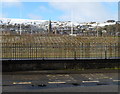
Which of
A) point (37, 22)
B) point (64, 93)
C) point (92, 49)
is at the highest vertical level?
point (37, 22)

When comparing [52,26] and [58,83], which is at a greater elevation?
[52,26]

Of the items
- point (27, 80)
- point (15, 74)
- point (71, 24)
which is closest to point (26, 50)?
point (15, 74)

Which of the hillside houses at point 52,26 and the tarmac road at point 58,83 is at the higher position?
the hillside houses at point 52,26

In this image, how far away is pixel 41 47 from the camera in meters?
13.3

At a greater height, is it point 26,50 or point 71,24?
point 71,24

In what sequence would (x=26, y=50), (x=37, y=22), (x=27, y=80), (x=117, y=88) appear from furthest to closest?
(x=37, y=22) → (x=26, y=50) → (x=27, y=80) → (x=117, y=88)

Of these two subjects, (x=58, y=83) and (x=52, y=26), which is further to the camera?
(x=52, y=26)

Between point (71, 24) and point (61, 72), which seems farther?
point (71, 24)

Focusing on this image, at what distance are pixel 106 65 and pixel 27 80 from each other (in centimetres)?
456

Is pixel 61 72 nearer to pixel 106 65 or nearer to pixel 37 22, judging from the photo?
pixel 106 65

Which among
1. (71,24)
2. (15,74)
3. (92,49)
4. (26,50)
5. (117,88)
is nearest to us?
(117,88)

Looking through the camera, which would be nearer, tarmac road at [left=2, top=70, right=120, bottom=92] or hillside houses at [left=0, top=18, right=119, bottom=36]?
tarmac road at [left=2, top=70, right=120, bottom=92]

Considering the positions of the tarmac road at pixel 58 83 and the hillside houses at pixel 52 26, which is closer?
the tarmac road at pixel 58 83

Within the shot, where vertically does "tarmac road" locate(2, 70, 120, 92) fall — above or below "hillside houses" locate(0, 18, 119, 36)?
below
